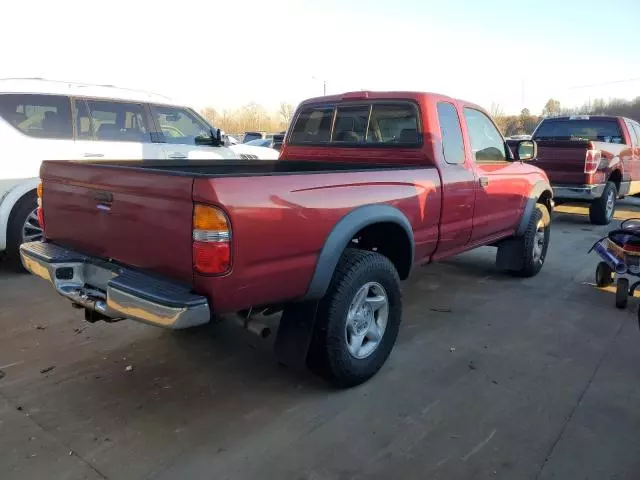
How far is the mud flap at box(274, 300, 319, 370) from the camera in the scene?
3.11m

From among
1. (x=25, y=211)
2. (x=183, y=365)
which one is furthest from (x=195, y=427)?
(x=25, y=211)

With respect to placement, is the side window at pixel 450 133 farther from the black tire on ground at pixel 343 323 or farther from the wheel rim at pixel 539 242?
the wheel rim at pixel 539 242

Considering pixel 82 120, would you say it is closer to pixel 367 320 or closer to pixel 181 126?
pixel 181 126

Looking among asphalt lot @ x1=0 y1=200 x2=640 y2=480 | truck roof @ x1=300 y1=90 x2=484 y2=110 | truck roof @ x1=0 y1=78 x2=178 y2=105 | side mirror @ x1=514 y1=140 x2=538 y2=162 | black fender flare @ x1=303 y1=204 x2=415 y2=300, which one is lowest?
asphalt lot @ x1=0 y1=200 x2=640 y2=480

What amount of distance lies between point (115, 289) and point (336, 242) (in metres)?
1.23

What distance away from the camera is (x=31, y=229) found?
5.78m

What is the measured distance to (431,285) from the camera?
5648 mm

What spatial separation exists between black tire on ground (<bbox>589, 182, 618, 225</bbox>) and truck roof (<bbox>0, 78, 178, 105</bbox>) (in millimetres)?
7733

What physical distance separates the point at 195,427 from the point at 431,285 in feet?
11.1

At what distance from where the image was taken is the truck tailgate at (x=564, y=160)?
9.05m

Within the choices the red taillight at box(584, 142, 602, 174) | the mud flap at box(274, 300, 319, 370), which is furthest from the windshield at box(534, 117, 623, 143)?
the mud flap at box(274, 300, 319, 370)

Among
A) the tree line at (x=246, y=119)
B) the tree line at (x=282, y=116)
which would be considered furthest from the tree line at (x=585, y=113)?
the tree line at (x=246, y=119)

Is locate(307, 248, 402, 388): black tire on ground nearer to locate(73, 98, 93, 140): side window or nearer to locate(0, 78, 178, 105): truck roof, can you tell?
locate(73, 98, 93, 140): side window

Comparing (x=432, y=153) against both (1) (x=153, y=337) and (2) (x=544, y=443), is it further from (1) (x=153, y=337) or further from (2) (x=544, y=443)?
(1) (x=153, y=337)
